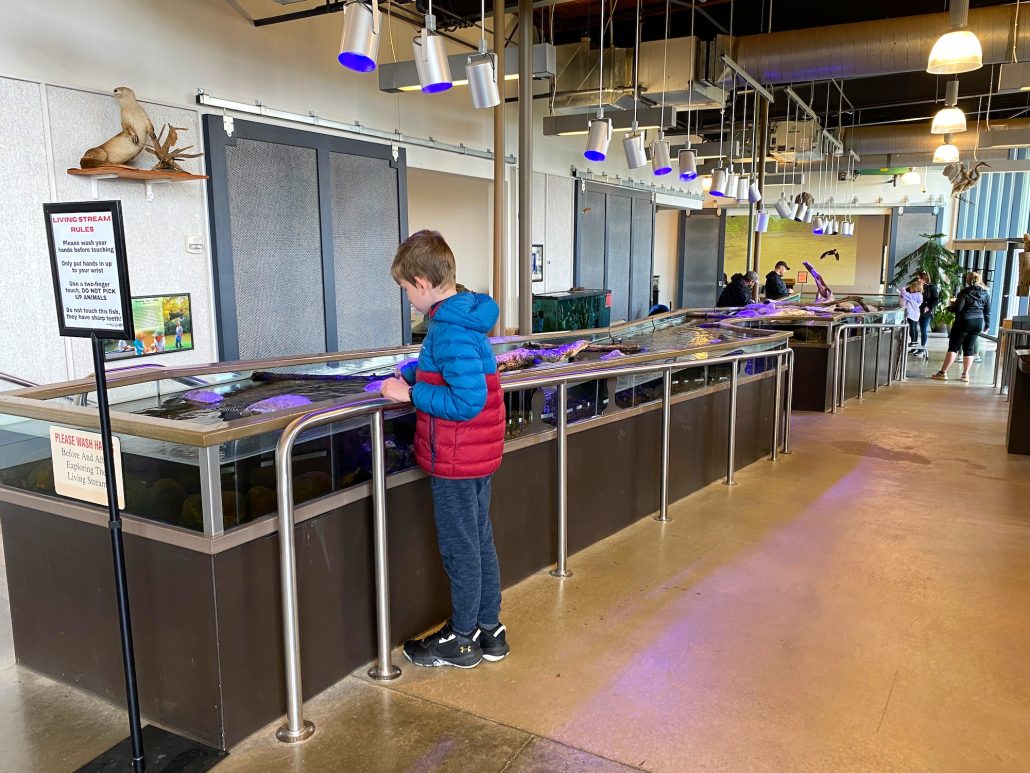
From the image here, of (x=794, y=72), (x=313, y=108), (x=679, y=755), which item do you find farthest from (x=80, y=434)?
(x=794, y=72)

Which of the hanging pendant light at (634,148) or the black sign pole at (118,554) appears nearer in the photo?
the black sign pole at (118,554)

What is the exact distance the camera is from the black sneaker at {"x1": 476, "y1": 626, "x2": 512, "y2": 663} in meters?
2.80

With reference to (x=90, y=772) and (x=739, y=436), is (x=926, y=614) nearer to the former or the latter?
(x=739, y=436)

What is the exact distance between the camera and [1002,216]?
18969mm

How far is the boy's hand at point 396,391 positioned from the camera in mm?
2479

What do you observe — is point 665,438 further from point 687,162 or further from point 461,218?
point 461,218

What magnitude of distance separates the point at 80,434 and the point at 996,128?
46.6 feet

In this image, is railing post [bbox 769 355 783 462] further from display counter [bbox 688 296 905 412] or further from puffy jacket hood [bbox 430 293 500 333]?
puffy jacket hood [bbox 430 293 500 333]

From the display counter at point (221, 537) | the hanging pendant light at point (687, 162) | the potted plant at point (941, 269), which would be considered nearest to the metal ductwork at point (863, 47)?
the hanging pendant light at point (687, 162)

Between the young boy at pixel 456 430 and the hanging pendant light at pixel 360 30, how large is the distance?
1754mm

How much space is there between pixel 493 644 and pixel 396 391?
102 centimetres

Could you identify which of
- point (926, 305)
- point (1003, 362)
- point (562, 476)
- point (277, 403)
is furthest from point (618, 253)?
point (277, 403)

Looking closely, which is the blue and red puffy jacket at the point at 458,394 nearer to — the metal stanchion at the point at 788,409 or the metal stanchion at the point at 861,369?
the metal stanchion at the point at 788,409

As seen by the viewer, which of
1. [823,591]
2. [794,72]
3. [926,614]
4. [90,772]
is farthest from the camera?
[794,72]
